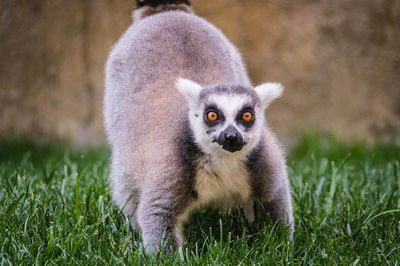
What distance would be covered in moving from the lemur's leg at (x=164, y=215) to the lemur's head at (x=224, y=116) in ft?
1.06

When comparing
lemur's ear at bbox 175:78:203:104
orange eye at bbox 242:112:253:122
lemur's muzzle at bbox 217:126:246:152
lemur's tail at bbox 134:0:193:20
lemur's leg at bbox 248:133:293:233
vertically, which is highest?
lemur's tail at bbox 134:0:193:20

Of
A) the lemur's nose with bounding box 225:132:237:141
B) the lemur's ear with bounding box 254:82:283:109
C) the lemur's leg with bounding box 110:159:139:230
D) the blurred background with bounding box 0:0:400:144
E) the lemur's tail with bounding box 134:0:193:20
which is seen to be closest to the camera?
the lemur's nose with bounding box 225:132:237:141

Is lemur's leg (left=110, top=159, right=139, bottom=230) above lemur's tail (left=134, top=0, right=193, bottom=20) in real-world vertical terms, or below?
below

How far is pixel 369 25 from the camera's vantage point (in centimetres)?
660

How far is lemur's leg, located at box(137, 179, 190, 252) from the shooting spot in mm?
3131

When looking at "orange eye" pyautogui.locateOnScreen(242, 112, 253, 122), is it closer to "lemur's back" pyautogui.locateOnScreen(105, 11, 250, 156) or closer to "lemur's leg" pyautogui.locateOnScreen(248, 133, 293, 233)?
"lemur's leg" pyautogui.locateOnScreen(248, 133, 293, 233)

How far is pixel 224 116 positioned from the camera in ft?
10.3

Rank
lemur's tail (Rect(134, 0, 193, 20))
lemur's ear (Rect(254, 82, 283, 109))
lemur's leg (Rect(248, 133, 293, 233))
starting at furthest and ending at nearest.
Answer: lemur's tail (Rect(134, 0, 193, 20)) < lemur's ear (Rect(254, 82, 283, 109)) < lemur's leg (Rect(248, 133, 293, 233))

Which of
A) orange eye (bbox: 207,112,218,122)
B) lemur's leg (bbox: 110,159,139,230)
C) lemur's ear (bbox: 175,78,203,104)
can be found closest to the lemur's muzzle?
orange eye (bbox: 207,112,218,122)

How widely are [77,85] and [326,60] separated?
126 inches

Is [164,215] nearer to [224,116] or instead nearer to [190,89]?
[224,116]

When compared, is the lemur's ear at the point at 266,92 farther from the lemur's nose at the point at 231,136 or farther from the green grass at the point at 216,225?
the green grass at the point at 216,225

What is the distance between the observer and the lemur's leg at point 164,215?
3.13 meters

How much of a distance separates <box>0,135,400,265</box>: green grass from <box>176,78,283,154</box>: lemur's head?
54 centimetres
